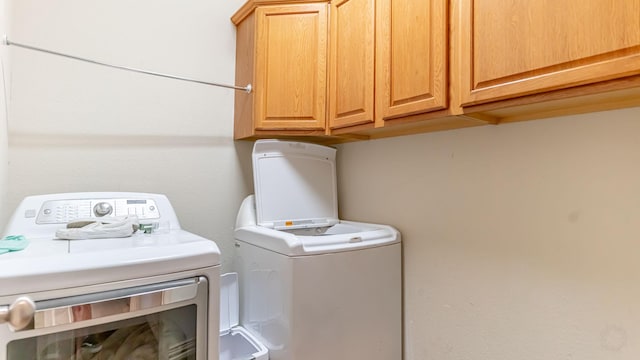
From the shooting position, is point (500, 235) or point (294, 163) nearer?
point (500, 235)

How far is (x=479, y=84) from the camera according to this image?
3.59 feet

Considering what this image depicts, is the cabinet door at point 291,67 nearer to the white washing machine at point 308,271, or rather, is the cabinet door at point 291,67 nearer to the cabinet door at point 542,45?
the white washing machine at point 308,271

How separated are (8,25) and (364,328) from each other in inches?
78.3

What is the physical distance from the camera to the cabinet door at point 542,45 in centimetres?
81

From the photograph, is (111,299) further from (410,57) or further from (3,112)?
(410,57)

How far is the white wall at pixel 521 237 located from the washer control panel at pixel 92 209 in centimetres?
116

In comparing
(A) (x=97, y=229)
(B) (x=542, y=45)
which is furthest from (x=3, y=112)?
(B) (x=542, y=45)

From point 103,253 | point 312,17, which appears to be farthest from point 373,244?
point 312,17

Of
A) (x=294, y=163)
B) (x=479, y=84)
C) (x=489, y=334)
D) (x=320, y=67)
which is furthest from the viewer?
(x=294, y=163)

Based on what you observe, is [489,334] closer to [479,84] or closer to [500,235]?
[500,235]

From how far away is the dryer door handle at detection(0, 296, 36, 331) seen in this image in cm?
72

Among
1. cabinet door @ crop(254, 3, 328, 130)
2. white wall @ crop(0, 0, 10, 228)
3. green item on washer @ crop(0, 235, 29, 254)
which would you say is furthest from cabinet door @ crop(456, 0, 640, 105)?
white wall @ crop(0, 0, 10, 228)

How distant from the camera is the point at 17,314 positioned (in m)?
0.72

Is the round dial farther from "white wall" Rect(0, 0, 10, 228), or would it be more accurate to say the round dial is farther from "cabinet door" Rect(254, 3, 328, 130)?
"cabinet door" Rect(254, 3, 328, 130)
